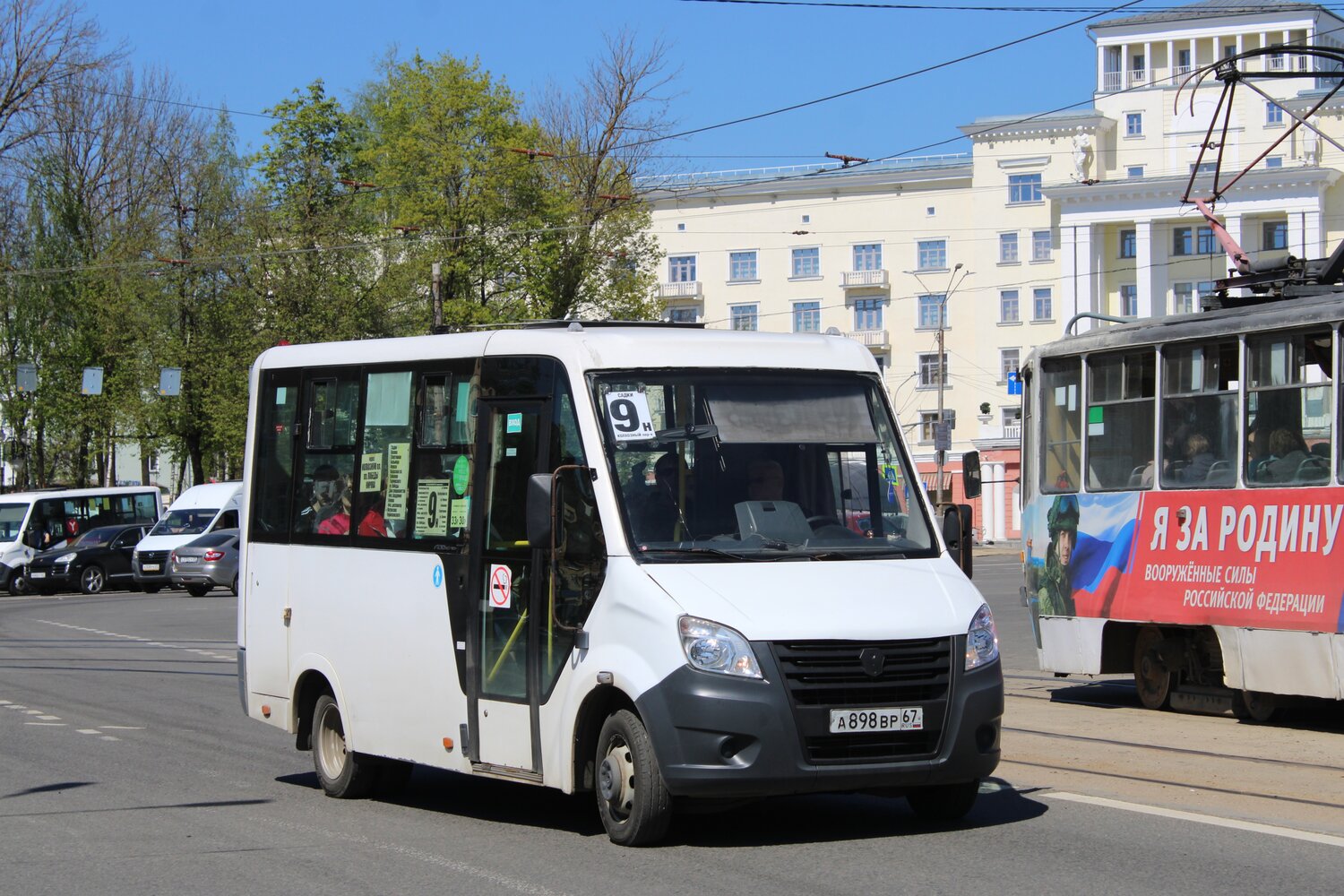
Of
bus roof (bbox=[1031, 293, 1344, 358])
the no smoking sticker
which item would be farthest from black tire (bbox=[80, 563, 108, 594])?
the no smoking sticker

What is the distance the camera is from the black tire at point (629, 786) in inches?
309

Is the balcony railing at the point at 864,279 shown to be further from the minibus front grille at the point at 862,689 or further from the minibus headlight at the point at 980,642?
the minibus front grille at the point at 862,689

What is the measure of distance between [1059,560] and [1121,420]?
60.0 inches

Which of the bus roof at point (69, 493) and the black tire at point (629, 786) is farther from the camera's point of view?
the bus roof at point (69, 493)

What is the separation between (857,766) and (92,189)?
57.1m

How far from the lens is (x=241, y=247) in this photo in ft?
172

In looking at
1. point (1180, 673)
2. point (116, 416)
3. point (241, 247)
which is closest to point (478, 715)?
point (1180, 673)

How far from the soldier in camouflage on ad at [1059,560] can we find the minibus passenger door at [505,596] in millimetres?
7787

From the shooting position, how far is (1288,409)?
42.9 ft

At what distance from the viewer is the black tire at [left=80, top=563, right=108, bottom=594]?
43250 mm

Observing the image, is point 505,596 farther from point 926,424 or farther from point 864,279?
point 864,279

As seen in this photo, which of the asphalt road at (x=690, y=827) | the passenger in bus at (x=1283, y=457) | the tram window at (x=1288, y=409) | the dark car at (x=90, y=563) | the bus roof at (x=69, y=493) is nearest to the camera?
the asphalt road at (x=690, y=827)

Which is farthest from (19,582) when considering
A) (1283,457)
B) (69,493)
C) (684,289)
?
(684,289)

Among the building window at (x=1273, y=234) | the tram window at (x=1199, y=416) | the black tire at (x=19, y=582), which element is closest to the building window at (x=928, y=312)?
the building window at (x=1273, y=234)
